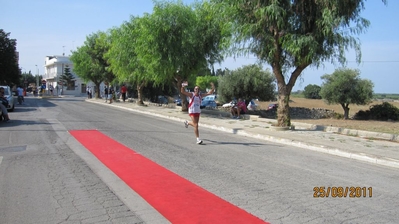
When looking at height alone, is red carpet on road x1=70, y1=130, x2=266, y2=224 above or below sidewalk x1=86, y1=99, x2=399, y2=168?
below

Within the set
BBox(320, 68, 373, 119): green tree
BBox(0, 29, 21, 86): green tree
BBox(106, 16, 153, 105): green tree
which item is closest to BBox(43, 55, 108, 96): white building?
BBox(0, 29, 21, 86): green tree

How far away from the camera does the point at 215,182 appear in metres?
6.79

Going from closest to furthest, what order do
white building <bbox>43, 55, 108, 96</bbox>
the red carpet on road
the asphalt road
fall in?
the red carpet on road, the asphalt road, white building <bbox>43, 55, 108, 96</bbox>

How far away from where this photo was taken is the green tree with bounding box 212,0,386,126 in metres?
13.5

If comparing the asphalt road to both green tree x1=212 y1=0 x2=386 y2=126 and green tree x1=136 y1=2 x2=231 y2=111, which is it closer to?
green tree x1=212 y1=0 x2=386 y2=126

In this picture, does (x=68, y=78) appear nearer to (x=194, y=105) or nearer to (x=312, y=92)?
(x=312, y=92)

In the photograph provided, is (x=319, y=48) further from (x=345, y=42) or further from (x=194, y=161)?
(x=194, y=161)

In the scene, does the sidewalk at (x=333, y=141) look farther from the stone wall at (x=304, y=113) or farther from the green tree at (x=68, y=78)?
the green tree at (x=68, y=78)

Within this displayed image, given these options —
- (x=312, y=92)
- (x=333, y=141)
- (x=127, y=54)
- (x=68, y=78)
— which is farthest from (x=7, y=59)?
(x=312, y=92)

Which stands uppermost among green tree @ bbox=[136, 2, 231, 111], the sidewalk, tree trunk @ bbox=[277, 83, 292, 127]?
green tree @ bbox=[136, 2, 231, 111]

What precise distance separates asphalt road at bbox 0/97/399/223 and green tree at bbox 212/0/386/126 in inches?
177

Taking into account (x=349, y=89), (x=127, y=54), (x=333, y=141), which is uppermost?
(x=127, y=54)

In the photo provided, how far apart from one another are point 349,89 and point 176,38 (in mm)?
17810

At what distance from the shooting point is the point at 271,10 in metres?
13.5
